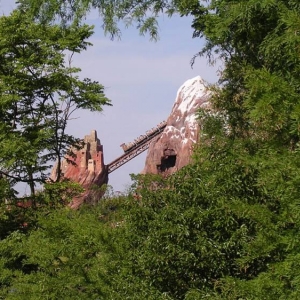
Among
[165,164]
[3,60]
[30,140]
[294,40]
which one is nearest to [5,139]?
[30,140]

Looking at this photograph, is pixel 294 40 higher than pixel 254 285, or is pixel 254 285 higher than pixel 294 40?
pixel 294 40

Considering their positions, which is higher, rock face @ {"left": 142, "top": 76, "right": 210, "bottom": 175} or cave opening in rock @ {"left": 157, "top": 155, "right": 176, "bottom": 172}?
rock face @ {"left": 142, "top": 76, "right": 210, "bottom": 175}

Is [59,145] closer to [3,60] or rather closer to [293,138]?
[3,60]

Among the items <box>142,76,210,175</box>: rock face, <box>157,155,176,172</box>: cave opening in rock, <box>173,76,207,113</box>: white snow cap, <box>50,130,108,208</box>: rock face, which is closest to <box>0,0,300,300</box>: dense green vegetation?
<box>142,76,210,175</box>: rock face

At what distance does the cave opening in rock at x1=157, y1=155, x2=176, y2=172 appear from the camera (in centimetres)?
3266

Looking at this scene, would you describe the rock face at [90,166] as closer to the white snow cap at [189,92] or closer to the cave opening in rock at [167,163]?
the cave opening in rock at [167,163]

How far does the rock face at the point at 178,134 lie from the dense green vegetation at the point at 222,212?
18.8m

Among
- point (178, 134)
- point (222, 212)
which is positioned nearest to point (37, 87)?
point (222, 212)

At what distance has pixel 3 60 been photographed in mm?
15773

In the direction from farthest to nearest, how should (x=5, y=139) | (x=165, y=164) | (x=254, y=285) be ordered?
1. (x=165, y=164)
2. (x=5, y=139)
3. (x=254, y=285)

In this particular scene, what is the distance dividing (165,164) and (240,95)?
2082 centimetres

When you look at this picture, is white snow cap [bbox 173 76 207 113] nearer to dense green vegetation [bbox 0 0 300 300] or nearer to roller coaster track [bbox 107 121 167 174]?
roller coaster track [bbox 107 121 167 174]

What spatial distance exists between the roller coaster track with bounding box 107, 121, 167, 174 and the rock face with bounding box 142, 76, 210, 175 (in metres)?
3.19

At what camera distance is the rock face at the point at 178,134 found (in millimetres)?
30812
